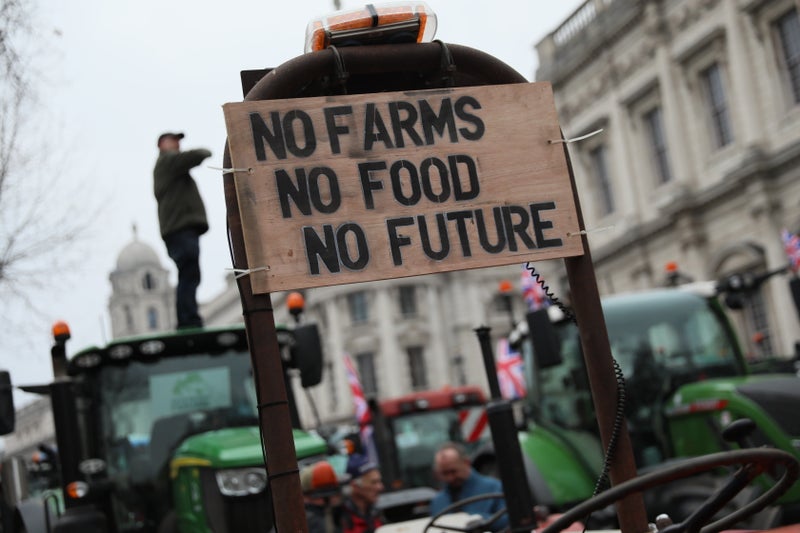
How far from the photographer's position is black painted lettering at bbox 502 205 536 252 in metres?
3.83

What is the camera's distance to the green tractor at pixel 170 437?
25.0 feet

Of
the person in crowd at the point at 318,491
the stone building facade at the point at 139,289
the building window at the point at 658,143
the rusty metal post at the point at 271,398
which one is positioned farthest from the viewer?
the stone building facade at the point at 139,289

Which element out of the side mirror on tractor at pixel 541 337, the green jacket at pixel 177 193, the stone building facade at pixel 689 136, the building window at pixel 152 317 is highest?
the building window at pixel 152 317

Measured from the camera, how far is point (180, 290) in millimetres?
8602

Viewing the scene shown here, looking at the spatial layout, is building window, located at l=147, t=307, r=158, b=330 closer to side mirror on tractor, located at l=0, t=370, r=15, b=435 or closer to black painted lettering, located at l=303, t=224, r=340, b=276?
side mirror on tractor, located at l=0, t=370, r=15, b=435

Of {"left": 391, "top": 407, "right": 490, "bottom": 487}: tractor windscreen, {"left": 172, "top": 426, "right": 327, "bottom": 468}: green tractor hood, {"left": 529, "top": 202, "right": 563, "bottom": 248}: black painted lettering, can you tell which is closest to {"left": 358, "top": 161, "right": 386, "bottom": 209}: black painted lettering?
{"left": 529, "top": 202, "right": 563, "bottom": 248}: black painted lettering

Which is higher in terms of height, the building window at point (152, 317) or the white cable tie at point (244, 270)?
the building window at point (152, 317)

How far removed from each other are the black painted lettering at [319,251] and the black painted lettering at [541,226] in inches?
28.6

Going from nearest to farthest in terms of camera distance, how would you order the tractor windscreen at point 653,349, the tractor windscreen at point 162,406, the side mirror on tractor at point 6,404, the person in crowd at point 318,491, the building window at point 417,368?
1. the side mirror on tractor at point 6,404
2. the person in crowd at point 318,491
3. the tractor windscreen at point 162,406
4. the tractor windscreen at point 653,349
5. the building window at point 417,368

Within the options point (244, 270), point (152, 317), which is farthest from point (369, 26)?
point (152, 317)

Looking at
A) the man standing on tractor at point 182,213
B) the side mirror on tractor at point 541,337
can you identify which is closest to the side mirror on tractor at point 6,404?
the man standing on tractor at point 182,213

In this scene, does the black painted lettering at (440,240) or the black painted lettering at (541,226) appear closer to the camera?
the black painted lettering at (440,240)

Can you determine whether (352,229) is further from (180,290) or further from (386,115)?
(180,290)

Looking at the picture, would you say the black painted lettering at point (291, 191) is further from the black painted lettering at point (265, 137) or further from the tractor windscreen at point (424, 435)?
the tractor windscreen at point (424, 435)
